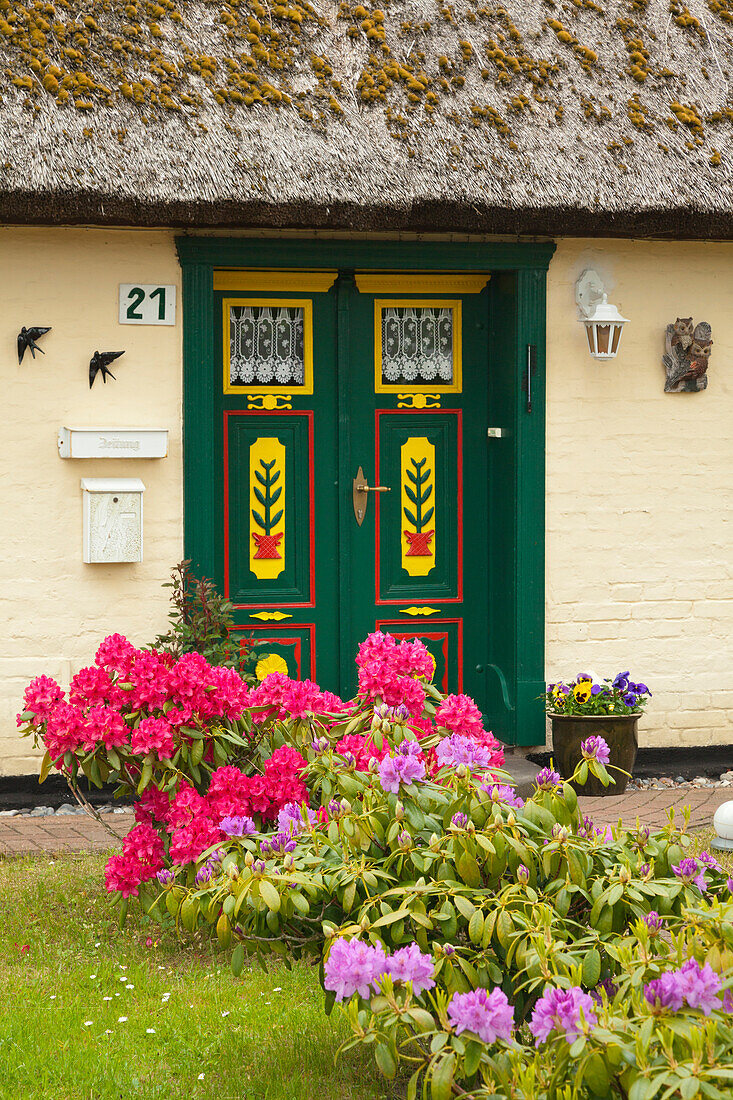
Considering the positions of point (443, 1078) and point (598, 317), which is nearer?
point (443, 1078)

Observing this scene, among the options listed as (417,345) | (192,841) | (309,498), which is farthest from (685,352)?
(192,841)

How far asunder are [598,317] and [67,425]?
8.74 feet

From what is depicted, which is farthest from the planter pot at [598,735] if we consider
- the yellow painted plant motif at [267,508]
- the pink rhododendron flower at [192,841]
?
the pink rhododendron flower at [192,841]

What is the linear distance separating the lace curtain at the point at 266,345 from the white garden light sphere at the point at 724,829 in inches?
116

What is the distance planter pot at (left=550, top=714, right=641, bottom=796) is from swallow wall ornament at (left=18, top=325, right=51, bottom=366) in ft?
10.1

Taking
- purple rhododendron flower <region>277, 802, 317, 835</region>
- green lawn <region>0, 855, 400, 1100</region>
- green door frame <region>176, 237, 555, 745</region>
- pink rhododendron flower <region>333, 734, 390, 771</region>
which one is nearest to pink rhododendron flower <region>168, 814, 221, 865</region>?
green lawn <region>0, 855, 400, 1100</region>

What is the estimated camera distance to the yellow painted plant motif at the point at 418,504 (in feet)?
21.7

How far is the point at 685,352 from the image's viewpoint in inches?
258

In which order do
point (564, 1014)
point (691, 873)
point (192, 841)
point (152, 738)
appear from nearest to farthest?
1. point (564, 1014)
2. point (691, 873)
3. point (192, 841)
4. point (152, 738)

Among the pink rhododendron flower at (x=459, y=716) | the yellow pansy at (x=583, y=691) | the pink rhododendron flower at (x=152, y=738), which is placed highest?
the pink rhododendron flower at (x=459, y=716)

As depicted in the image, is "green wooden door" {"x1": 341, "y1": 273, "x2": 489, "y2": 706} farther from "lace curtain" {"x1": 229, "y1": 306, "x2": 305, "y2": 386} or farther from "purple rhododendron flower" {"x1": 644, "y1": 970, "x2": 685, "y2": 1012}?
"purple rhododendron flower" {"x1": 644, "y1": 970, "x2": 685, "y2": 1012}

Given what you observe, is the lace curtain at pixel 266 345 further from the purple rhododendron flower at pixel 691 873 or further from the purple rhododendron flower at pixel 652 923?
the purple rhododendron flower at pixel 652 923

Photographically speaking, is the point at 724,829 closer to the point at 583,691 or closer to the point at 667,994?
the point at 583,691

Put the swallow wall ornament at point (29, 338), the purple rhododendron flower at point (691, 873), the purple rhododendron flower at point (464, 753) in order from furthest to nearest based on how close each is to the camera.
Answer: the swallow wall ornament at point (29, 338), the purple rhododendron flower at point (464, 753), the purple rhododendron flower at point (691, 873)
